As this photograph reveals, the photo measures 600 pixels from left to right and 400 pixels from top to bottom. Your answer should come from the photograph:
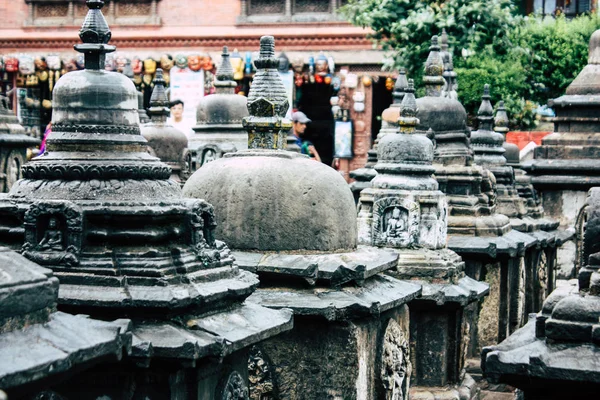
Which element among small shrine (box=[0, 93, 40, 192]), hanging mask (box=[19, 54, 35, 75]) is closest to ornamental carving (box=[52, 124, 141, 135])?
small shrine (box=[0, 93, 40, 192])

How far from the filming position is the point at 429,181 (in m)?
10.7

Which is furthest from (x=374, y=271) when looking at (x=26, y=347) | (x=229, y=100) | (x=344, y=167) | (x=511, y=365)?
(x=344, y=167)

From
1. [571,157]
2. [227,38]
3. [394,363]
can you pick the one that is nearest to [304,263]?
[394,363]

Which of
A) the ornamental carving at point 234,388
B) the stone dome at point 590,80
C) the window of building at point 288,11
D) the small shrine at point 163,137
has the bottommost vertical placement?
the ornamental carving at point 234,388

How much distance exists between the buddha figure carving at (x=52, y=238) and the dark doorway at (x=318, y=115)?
76.3 feet

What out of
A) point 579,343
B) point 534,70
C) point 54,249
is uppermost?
point 534,70

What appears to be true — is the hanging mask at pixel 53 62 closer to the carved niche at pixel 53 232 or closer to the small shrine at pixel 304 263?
the small shrine at pixel 304 263

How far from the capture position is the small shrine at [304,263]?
770 cm

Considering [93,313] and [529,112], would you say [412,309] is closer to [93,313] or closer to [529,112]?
[93,313]

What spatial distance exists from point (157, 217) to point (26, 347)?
158 cm

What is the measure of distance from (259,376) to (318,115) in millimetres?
21851

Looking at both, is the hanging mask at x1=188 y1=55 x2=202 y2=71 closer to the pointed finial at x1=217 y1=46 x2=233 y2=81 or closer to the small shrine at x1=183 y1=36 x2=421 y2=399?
the pointed finial at x1=217 y1=46 x2=233 y2=81

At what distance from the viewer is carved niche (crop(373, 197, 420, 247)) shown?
10.5 m

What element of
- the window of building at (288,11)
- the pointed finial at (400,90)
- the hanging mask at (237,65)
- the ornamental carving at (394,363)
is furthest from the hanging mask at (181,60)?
the ornamental carving at (394,363)
